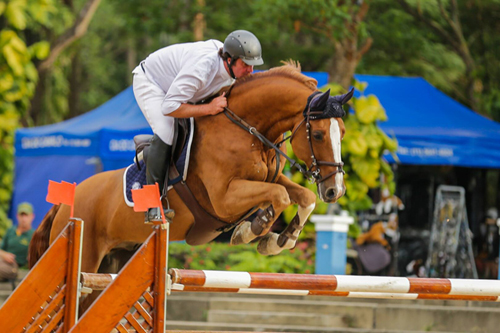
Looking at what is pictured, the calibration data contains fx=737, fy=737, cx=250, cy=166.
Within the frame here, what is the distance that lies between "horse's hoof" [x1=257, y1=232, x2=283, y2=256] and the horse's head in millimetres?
571

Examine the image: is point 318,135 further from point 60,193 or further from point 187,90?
point 60,193

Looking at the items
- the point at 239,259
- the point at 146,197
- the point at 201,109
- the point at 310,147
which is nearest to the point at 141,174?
the point at 201,109

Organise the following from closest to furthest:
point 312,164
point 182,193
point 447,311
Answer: point 312,164 → point 182,193 → point 447,311

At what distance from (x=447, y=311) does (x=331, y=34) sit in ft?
19.6

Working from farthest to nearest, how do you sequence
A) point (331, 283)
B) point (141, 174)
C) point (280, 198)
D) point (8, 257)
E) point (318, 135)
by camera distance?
1. point (8, 257)
2. point (141, 174)
3. point (318, 135)
4. point (280, 198)
5. point (331, 283)

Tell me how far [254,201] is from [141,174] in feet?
3.35

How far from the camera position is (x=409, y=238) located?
481 inches

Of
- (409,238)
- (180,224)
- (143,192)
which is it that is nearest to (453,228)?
(409,238)

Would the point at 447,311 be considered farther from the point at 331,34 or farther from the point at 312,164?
the point at 331,34

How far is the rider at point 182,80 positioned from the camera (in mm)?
4926

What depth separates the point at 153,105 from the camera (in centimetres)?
524

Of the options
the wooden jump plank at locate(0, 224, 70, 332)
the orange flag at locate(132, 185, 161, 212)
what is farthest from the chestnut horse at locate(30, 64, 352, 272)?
the wooden jump plank at locate(0, 224, 70, 332)

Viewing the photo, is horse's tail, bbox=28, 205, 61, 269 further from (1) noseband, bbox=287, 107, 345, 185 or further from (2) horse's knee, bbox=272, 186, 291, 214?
(1) noseband, bbox=287, 107, 345, 185

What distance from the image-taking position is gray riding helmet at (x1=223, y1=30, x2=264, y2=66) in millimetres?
4895
